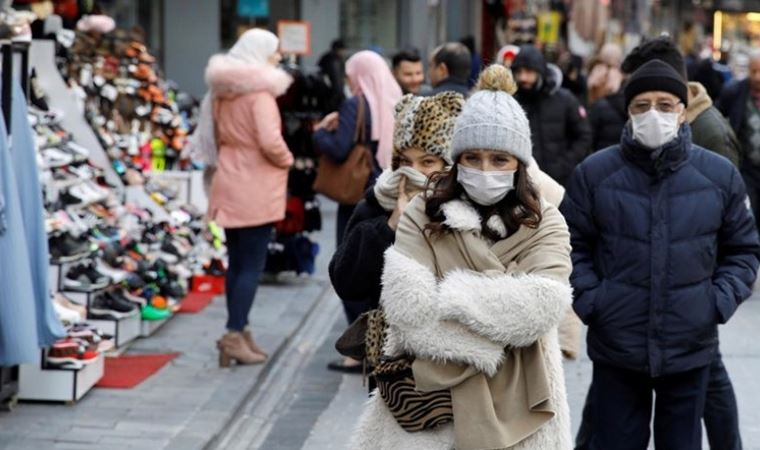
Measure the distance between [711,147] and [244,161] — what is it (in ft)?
9.70

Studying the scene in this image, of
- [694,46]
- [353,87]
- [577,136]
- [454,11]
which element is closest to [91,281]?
[353,87]

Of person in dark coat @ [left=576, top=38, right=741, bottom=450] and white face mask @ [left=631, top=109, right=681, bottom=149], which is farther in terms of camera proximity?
person in dark coat @ [left=576, top=38, right=741, bottom=450]

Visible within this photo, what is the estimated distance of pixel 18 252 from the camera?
7254 millimetres

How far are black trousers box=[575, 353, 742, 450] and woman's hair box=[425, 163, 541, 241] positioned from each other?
196cm

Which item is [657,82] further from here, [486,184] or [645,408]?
[486,184]

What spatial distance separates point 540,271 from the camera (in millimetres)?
4426

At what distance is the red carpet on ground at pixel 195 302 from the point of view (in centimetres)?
1118

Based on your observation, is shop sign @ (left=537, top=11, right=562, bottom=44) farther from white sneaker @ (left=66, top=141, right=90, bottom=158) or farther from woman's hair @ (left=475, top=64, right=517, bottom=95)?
woman's hair @ (left=475, top=64, right=517, bottom=95)

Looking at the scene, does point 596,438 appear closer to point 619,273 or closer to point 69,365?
point 619,273

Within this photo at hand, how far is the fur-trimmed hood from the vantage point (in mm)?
9031

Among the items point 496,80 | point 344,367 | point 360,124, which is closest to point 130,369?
point 344,367

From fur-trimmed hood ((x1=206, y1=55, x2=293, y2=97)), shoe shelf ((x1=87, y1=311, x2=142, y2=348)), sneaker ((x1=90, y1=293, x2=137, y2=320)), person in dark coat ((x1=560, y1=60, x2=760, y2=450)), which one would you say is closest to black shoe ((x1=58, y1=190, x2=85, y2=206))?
sneaker ((x1=90, y1=293, x2=137, y2=320))

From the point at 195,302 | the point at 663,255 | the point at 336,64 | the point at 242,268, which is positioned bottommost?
the point at 195,302

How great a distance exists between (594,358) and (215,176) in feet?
13.2
